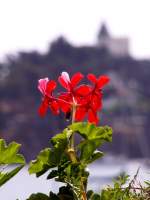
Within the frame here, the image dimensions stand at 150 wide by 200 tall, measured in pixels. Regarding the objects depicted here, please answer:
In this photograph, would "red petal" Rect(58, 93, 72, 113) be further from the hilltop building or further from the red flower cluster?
the hilltop building

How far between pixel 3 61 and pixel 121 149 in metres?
11.5

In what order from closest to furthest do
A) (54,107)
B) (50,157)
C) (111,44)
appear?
(50,157), (54,107), (111,44)

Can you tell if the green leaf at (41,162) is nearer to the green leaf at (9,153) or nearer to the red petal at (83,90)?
the green leaf at (9,153)

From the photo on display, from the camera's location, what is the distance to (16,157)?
67 cm

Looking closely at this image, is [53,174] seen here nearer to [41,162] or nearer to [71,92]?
[41,162]

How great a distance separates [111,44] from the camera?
59.3 m

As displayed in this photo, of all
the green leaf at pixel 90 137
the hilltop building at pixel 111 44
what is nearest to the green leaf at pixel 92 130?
the green leaf at pixel 90 137

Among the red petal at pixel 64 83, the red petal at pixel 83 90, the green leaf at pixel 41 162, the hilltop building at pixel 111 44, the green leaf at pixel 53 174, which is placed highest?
the hilltop building at pixel 111 44

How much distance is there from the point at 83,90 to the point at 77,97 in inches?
0.4

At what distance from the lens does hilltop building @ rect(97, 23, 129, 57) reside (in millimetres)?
56594

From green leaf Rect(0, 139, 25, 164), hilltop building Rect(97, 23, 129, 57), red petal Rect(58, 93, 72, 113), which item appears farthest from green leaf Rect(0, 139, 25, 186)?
hilltop building Rect(97, 23, 129, 57)

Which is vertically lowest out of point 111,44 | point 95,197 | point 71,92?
point 95,197

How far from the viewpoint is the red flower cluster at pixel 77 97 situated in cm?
76

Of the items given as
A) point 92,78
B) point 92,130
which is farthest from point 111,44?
point 92,130
